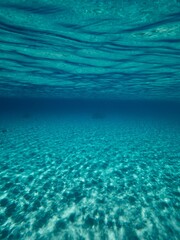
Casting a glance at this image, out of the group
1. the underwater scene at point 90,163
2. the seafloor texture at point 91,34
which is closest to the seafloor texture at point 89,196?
the underwater scene at point 90,163

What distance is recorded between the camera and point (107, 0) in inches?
184

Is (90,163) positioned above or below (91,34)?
below

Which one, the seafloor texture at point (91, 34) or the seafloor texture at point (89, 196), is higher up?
the seafloor texture at point (91, 34)

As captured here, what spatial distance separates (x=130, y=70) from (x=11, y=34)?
8.35m

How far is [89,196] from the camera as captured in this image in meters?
6.28

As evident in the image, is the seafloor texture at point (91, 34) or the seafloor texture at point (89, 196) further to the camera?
the seafloor texture at point (91, 34)

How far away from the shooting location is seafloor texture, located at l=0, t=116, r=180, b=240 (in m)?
4.64

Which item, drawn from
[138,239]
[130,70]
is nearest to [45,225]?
[138,239]

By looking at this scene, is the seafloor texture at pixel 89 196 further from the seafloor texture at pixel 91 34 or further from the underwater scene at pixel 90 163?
the seafloor texture at pixel 91 34

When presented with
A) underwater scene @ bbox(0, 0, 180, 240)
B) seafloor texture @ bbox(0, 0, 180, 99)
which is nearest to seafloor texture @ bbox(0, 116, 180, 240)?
underwater scene @ bbox(0, 0, 180, 240)

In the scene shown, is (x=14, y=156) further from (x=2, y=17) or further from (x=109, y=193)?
(x=2, y=17)

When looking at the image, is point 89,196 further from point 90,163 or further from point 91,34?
point 91,34

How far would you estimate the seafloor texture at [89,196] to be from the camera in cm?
464

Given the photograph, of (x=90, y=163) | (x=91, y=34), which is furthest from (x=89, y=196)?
(x=91, y=34)
